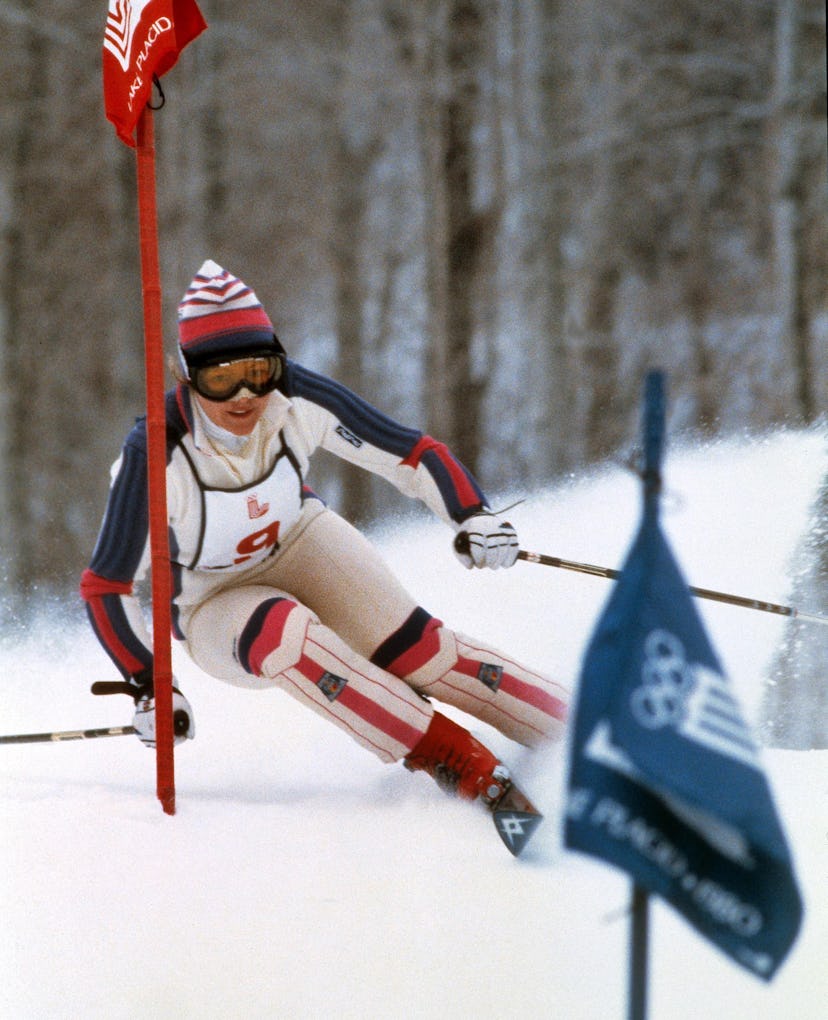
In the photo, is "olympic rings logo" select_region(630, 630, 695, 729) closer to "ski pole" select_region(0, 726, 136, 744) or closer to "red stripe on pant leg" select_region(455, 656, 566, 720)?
"red stripe on pant leg" select_region(455, 656, 566, 720)

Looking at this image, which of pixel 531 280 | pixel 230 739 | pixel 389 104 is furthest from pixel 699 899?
pixel 389 104

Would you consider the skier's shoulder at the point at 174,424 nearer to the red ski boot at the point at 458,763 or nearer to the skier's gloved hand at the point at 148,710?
the skier's gloved hand at the point at 148,710

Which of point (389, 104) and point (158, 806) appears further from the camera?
point (389, 104)

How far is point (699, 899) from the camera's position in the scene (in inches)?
34.2

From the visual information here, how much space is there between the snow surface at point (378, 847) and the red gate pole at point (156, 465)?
0.07 m

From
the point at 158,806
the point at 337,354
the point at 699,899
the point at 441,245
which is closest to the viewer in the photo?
the point at 699,899

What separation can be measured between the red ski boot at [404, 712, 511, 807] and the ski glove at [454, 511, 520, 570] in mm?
215

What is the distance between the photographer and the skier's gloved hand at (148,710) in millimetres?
1485

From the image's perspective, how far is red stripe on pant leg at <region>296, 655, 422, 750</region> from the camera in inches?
58.1

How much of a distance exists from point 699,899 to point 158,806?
815 millimetres

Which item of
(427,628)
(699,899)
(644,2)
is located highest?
(644,2)

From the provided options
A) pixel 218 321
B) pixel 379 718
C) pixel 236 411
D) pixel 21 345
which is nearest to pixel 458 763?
pixel 379 718

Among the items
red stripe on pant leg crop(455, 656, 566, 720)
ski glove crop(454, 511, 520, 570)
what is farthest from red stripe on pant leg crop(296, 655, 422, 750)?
ski glove crop(454, 511, 520, 570)

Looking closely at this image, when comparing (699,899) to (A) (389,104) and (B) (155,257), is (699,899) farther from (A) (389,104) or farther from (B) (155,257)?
(A) (389,104)
